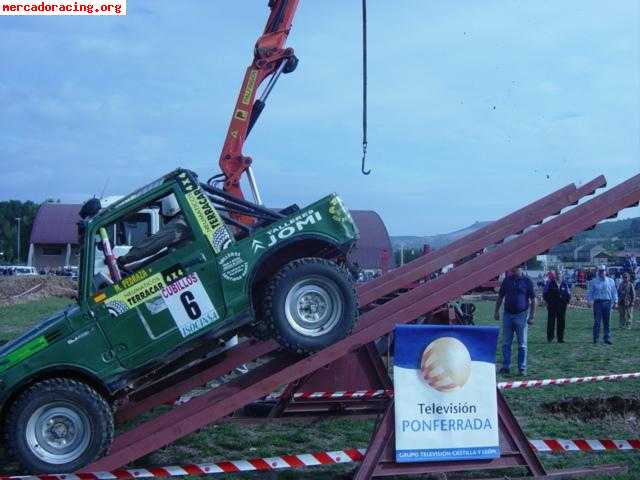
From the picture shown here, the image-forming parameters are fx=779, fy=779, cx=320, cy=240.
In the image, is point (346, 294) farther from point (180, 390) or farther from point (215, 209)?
point (180, 390)

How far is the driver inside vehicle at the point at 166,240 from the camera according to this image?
6.82 meters

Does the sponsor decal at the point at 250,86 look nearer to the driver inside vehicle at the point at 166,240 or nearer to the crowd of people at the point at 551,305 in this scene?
the crowd of people at the point at 551,305

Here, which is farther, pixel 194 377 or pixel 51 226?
pixel 51 226

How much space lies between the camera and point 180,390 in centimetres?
780

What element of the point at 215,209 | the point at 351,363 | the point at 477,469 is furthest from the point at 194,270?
the point at 477,469

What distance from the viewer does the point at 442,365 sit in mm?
6426

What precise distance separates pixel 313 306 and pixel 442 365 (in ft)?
4.03

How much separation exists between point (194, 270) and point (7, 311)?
1135 inches

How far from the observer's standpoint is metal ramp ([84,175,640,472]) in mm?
6301

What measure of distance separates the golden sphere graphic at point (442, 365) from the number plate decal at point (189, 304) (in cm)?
181

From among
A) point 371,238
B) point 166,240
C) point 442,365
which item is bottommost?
point 371,238

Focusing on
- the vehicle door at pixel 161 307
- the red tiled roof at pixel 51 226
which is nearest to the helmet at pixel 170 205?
the vehicle door at pixel 161 307

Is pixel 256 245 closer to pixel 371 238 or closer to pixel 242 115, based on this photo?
pixel 242 115

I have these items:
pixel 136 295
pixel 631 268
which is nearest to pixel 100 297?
pixel 136 295
